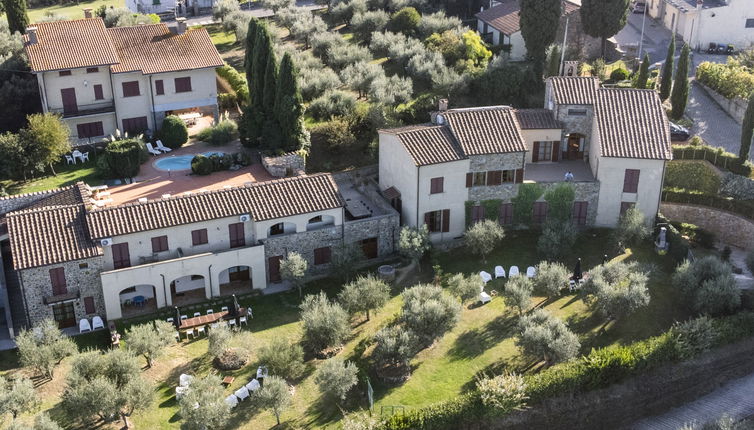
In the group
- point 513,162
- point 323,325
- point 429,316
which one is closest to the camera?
point 429,316

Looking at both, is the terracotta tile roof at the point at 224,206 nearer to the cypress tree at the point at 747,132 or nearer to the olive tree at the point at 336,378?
the olive tree at the point at 336,378

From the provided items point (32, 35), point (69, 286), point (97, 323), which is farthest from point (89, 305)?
point (32, 35)

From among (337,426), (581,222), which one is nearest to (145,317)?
(337,426)

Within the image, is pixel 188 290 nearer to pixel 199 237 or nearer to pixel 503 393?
pixel 199 237

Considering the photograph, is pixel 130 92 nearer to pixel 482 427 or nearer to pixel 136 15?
pixel 136 15

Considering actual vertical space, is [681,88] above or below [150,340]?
above
